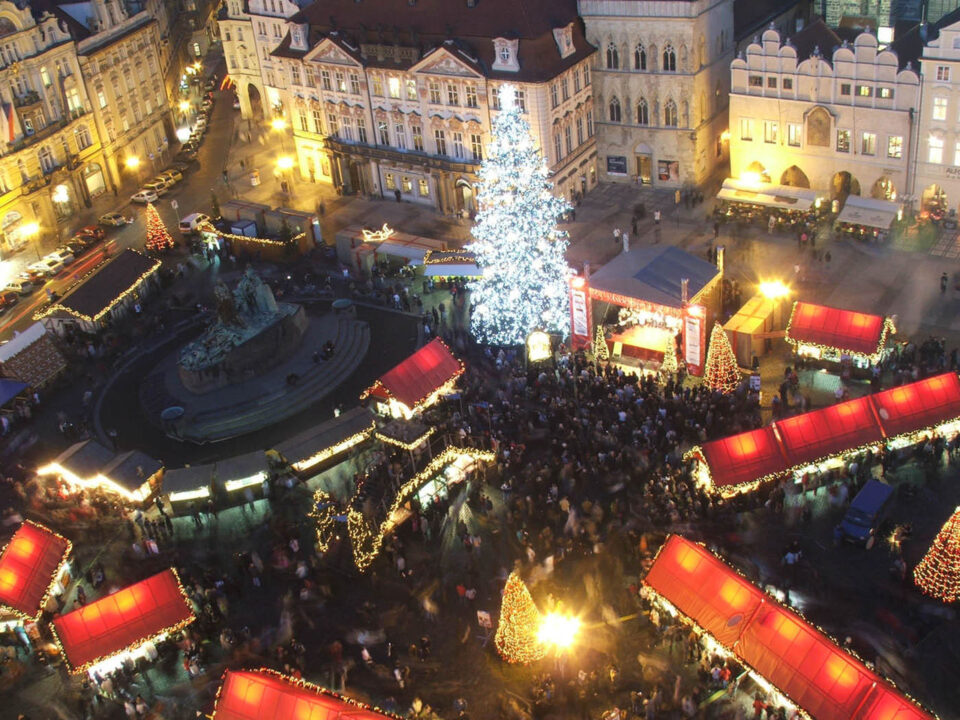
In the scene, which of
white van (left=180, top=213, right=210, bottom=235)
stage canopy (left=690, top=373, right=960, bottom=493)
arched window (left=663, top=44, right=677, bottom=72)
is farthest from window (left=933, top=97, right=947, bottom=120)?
white van (left=180, top=213, right=210, bottom=235)

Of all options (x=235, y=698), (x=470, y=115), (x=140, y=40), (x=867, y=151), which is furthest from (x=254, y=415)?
(x=140, y=40)

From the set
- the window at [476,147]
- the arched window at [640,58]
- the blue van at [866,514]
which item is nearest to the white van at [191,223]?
the window at [476,147]

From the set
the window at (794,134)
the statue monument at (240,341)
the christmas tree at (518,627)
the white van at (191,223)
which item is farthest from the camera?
the white van at (191,223)

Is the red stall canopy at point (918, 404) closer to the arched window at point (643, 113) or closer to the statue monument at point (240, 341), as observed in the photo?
the statue monument at point (240, 341)

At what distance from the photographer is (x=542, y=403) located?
166 ft

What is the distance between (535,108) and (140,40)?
39.6 metres

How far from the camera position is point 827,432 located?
43500 millimetres

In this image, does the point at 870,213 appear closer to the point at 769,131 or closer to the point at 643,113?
the point at 769,131

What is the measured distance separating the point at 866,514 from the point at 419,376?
21166 millimetres

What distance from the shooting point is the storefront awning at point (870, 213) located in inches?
2489

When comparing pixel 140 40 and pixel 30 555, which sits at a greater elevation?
pixel 140 40

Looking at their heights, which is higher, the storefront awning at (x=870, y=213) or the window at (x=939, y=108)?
the window at (x=939, y=108)

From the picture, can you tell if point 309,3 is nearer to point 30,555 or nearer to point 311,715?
point 30,555

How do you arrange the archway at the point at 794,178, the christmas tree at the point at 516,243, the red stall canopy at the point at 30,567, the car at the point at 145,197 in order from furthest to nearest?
1. the car at the point at 145,197
2. the archway at the point at 794,178
3. the christmas tree at the point at 516,243
4. the red stall canopy at the point at 30,567
